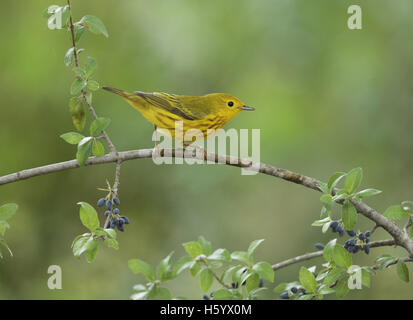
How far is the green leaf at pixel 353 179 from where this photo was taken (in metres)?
1.71

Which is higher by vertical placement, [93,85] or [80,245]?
[93,85]

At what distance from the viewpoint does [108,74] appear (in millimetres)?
4160

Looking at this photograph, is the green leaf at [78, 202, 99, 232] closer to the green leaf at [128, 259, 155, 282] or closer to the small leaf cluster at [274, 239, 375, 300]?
the green leaf at [128, 259, 155, 282]

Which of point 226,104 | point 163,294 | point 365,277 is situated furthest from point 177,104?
point 365,277

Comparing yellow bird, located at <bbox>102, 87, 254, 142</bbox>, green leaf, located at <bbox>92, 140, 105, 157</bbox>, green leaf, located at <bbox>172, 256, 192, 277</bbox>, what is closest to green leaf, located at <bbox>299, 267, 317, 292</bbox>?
green leaf, located at <bbox>172, 256, 192, 277</bbox>

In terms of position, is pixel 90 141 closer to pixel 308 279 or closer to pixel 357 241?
pixel 308 279

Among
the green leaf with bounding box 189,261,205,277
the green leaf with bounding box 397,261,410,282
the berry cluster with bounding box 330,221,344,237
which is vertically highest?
the berry cluster with bounding box 330,221,344,237

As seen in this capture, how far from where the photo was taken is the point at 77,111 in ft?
6.26

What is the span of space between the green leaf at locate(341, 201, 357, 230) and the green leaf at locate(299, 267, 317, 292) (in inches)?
7.6

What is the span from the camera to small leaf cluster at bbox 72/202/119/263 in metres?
1.66

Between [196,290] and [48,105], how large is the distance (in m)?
1.73

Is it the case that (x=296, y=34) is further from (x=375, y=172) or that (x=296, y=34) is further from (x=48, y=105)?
(x=48, y=105)

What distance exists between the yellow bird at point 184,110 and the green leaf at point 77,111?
374 millimetres

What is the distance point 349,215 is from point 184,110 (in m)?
1.04
